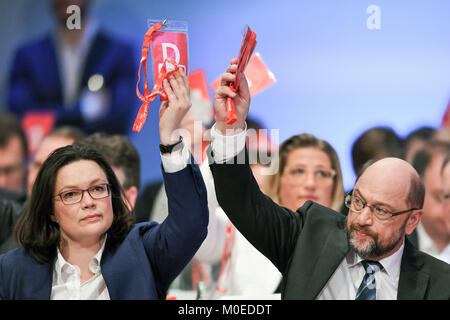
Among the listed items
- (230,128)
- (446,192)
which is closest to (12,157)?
(446,192)

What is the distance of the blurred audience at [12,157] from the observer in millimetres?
5219

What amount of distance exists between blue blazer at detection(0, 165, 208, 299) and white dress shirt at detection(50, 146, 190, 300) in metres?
0.03

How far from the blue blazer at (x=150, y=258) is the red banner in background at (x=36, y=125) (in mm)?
3223

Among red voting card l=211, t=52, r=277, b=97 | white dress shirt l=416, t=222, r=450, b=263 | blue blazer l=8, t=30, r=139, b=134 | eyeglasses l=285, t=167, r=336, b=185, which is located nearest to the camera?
red voting card l=211, t=52, r=277, b=97

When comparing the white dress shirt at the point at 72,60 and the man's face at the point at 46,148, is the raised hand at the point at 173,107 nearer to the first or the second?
the man's face at the point at 46,148

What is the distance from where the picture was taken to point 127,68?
546 centimetres

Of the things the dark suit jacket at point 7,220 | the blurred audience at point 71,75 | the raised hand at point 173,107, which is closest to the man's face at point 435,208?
the raised hand at point 173,107

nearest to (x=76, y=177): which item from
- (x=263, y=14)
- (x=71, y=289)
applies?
(x=71, y=289)

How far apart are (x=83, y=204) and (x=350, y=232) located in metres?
0.96

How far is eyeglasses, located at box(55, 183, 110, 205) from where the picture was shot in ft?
8.02

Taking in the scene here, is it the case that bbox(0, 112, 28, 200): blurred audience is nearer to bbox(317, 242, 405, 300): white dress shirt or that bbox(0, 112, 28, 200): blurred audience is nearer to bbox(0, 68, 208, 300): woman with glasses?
bbox(0, 68, 208, 300): woman with glasses

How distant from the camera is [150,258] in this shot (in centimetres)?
246

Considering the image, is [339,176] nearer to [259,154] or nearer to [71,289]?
[259,154]

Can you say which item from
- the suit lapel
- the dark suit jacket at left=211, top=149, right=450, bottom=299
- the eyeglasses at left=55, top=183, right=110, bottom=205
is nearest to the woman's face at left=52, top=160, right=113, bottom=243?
the eyeglasses at left=55, top=183, right=110, bottom=205
